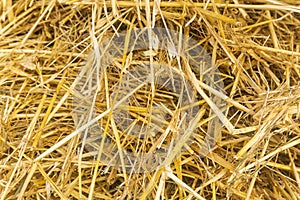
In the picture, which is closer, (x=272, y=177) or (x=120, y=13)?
(x=272, y=177)

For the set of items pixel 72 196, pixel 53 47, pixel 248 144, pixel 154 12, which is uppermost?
pixel 154 12

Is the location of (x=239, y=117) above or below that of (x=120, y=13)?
below

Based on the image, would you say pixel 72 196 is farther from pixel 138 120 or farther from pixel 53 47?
pixel 53 47

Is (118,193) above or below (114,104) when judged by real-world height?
below

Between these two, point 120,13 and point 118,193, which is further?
point 120,13

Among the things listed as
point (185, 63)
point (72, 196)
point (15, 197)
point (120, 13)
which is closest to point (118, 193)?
point (72, 196)

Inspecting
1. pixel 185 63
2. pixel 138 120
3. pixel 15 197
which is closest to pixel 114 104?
pixel 138 120
